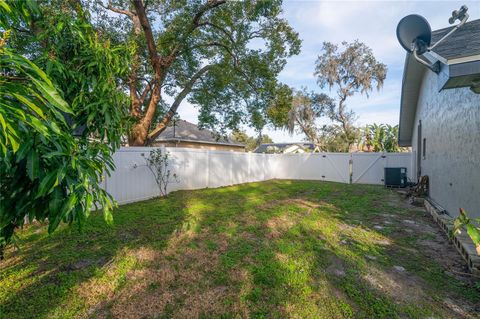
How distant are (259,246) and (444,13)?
293 inches

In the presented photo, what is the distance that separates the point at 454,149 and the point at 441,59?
364 centimetres

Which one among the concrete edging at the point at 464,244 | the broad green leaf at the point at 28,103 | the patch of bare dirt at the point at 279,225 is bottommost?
the patch of bare dirt at the point at 279,225

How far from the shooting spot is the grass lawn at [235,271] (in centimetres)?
236

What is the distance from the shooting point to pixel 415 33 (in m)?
2.99

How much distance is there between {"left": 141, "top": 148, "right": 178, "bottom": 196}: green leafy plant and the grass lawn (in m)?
2.53

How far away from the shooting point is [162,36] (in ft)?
29.0

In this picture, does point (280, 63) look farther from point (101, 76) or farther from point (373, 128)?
point (373, 128)

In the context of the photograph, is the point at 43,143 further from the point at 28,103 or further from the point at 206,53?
the point at 206,53

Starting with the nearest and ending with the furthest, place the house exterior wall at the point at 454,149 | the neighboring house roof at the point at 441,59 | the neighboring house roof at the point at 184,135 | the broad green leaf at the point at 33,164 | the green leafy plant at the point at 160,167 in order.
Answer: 1. the broad green leaf at the point at 33,164
2. the neighboring house roof at the point at 441,59
3. the house exterior wall at the point at 454,149
4. the green leafy plant at the point at 160,167
5. the neighboring house roof at the point at 184,135

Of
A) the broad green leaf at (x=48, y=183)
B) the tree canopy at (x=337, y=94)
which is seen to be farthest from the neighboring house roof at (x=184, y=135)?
the broad green leaf at (x=48, y=183)

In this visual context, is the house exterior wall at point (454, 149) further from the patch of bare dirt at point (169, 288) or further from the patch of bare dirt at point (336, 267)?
the patch of bare dirt at point (169, 288)

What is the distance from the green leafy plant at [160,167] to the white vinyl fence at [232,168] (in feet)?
0.44

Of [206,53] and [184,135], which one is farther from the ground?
[206,53]

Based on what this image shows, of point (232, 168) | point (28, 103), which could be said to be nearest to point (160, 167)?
point (232, 168)
